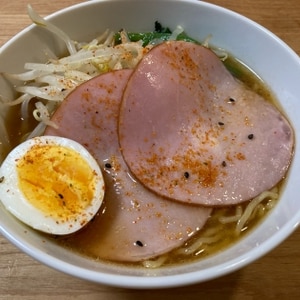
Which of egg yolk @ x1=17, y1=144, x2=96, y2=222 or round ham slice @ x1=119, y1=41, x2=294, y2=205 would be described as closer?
egg yolk @ x1=17, y1=144, x2=96, y2=222

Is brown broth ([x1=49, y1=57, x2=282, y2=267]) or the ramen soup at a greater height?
the ramen soup

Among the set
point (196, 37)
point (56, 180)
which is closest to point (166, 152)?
point (56, 180)

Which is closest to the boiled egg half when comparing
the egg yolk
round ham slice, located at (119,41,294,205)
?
the egg yolk

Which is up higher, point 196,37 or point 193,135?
point 196,37

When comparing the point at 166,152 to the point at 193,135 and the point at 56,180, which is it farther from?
the point at 56,180

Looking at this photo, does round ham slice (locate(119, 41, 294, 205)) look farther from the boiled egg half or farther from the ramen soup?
the boiled egg half

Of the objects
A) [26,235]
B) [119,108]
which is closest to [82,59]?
[119,108]
